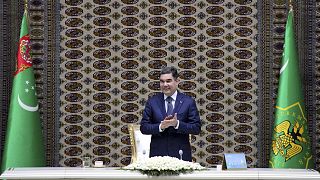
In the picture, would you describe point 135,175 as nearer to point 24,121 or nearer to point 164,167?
point 164,167

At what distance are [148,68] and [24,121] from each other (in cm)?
184

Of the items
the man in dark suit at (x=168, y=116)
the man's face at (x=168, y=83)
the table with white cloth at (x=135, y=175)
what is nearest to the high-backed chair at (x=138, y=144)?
the man in dark suit at (x=168, y=116)

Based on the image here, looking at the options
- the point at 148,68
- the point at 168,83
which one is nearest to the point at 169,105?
the point at 168,83

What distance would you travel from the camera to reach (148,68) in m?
10.8

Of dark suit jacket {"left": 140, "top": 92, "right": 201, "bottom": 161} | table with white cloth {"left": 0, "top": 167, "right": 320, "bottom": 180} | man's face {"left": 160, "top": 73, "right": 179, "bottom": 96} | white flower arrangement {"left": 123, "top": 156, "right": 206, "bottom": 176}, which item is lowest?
table with white cloth {"left": 0, "top": 167, "right": 320, "bottom": 180}

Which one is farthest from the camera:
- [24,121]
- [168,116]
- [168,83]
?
[24,121]

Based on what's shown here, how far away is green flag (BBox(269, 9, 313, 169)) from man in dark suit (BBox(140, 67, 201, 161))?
280cm

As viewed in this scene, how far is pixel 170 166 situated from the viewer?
21.3 feet

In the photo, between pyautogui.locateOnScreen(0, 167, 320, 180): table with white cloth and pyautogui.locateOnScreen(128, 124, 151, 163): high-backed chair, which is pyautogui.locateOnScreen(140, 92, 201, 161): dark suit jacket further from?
pyautogui.locateOnScreen(128, 124, 151, 163): high-backed chair

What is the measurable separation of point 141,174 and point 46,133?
4399 millimetres

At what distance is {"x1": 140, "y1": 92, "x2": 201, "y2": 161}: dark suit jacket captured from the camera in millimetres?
7309

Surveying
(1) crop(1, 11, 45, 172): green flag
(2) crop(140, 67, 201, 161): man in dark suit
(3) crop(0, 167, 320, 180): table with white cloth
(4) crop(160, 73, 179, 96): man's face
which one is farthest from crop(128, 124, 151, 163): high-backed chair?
(1) crop(1, 11, 45, 172): green flag

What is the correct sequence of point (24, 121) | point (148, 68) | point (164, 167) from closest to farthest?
point (164, 167) → point (24, 121) → point (148, 68)

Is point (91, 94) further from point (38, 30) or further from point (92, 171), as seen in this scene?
point (92, 171)
